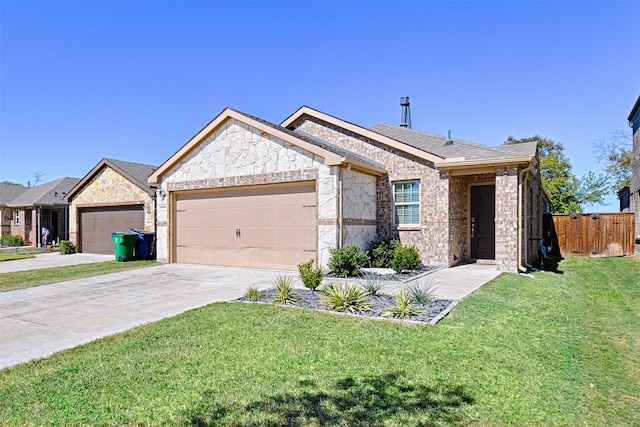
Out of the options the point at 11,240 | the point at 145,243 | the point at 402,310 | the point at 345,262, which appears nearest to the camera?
the point at 402,310

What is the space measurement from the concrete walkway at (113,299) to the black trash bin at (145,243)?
4.24 metres

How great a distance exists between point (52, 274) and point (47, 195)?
59.1 ft

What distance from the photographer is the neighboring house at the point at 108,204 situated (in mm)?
17609

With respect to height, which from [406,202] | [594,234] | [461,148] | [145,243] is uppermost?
[461,148]

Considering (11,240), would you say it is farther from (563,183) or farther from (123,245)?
(563,183)

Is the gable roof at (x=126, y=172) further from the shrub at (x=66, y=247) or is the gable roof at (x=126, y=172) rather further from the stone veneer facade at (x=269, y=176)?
the stone veneer facade at (x=269, y=176)

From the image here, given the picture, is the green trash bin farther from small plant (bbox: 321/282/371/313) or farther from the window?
small plant (bbox: 321/282/371/313)

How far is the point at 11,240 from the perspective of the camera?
86.0 ft

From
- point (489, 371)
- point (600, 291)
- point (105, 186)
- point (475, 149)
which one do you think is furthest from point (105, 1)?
point (600, 291)

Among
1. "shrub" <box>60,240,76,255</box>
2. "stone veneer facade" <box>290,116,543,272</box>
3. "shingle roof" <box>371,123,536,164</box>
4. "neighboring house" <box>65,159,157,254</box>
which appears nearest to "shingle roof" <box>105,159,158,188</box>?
"neighboring house" <box>65,159,157,254</box>

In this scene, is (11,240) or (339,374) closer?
(339,374)

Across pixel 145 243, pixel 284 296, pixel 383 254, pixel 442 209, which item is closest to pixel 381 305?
pixel 284 296

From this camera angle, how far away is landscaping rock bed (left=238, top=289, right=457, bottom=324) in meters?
5.84

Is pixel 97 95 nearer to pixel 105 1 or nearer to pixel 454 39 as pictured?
pixel 105 1
